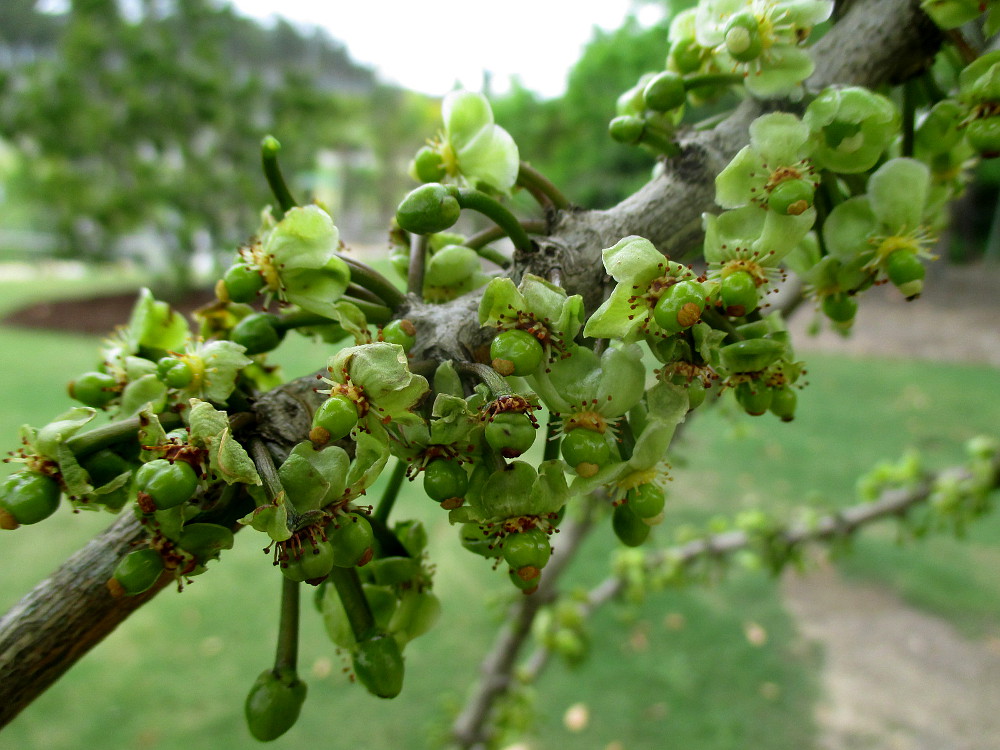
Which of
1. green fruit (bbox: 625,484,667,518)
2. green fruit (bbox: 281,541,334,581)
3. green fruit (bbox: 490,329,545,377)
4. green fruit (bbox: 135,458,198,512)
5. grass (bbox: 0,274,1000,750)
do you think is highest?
green fruit (bbox: 490,329,545,377)

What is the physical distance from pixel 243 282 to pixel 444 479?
31cm

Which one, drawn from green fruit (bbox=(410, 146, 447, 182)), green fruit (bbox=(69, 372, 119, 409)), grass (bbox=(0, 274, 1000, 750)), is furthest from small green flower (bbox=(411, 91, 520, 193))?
grass (bbox=(0, 274, 1000, 750))

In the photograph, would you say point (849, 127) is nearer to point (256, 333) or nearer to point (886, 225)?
point (886, 225)

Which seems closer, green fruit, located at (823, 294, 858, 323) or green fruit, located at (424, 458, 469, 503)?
green fruit, located at (424, 458, 469, 503)

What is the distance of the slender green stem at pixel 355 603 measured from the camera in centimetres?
66

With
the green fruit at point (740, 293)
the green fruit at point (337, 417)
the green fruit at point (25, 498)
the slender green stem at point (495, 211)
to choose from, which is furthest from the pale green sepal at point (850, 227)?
the green fruit at point (25, 498)

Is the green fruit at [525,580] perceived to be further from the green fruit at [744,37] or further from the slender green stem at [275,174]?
the green fruit at [744,37]

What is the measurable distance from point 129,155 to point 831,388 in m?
10.5

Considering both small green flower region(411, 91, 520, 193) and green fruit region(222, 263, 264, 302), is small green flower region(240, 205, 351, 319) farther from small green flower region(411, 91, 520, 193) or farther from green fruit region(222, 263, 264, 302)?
small green flower region(411, 91, 520, 193)

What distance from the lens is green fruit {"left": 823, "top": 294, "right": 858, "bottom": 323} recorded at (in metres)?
0.79

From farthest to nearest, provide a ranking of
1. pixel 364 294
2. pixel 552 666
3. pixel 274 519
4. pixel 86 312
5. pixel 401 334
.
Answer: pixel 86 312 → pixel 552 666 → pixel 364 294 → pixel 401 334 → pixel 274 519

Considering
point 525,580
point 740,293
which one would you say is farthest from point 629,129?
point 525,580

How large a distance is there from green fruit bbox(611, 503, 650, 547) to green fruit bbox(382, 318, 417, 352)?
0.26 meters

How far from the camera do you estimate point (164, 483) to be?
0.54 meters
